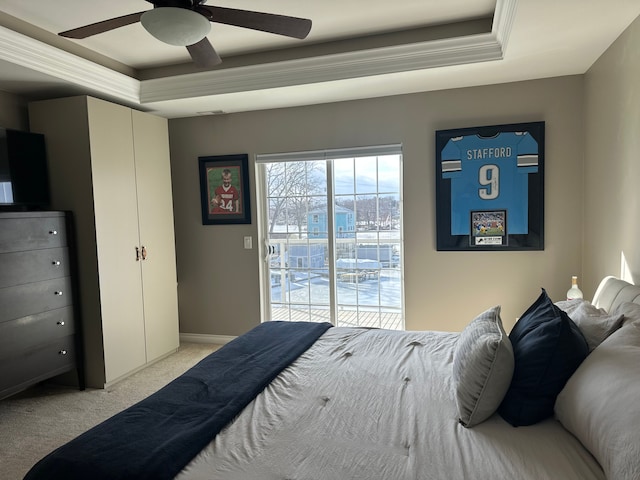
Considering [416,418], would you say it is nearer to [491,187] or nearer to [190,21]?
[190,21]

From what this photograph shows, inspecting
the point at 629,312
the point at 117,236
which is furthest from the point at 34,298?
the point at 629,312

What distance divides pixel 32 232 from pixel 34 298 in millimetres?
468

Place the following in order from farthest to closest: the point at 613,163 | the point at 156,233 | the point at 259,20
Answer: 1. the point at 156,233
2. the point at 613,163
3. the point at 259,20

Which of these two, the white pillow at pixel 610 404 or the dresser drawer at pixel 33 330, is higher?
the white pillow at pixel 610 404

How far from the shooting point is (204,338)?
452cm

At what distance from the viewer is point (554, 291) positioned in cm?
353

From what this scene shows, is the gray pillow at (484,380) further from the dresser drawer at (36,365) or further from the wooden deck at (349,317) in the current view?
the dresser drawer at (36,365)

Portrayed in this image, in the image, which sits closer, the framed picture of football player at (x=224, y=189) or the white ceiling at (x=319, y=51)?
the white ceiling at (x=319, y=51)

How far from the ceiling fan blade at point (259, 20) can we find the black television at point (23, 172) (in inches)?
81.2

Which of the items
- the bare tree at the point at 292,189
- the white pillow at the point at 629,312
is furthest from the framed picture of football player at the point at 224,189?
the white pillow at the point at 629,312

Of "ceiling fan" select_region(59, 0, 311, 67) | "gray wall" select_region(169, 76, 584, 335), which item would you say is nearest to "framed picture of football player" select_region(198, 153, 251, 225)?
"gray wall" select_region(169, 76, 584, 335)

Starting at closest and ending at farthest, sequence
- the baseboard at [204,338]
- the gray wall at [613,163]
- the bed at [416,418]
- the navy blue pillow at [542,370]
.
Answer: the bed at [416,418] < the navy blue pillow at [542,370] < the gray wall at [613,163] < the baseboard at [204,338]

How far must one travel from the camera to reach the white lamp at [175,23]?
1.80 m

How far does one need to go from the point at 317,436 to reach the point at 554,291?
9.38ft
